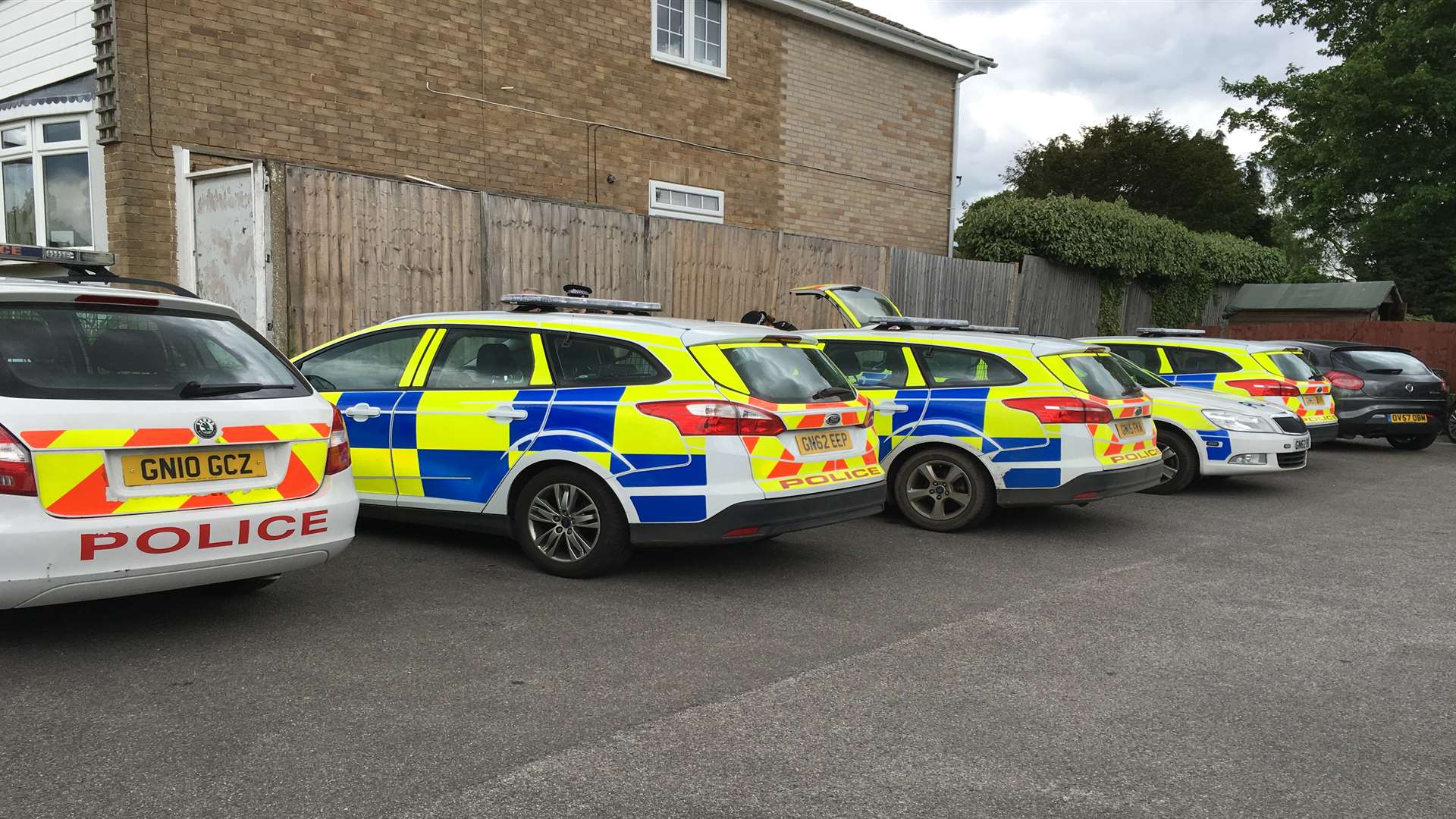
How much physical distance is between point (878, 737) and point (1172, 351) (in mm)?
9676

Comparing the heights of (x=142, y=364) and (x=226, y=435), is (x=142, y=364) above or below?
above

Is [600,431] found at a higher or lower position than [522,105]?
lower

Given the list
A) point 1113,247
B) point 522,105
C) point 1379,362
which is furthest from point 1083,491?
point 1113,247

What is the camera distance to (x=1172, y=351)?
40.7ft

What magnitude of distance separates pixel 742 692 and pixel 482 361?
305cm

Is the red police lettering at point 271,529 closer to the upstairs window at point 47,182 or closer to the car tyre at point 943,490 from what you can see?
the car tyre at point 943,490

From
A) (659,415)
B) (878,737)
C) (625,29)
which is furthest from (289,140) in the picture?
(878,737)

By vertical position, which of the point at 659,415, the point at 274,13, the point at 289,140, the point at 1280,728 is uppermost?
the point at 274,13

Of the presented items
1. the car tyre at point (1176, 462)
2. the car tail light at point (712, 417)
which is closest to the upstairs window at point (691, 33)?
the car tyre at point (1176, 462)

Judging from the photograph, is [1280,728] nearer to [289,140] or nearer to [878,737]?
[878,737]

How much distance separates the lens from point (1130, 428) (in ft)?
27.2

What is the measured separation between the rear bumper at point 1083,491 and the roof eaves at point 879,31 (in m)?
11.6

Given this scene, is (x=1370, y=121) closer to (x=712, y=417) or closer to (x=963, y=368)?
(x=963, y=368)

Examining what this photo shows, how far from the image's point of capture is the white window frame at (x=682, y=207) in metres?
16.2
